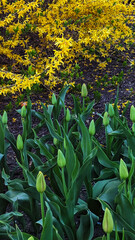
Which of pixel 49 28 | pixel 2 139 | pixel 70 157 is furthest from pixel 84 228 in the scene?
pixel 49 28

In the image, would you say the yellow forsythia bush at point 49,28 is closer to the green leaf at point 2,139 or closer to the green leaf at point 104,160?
the green leaf at point 2,139

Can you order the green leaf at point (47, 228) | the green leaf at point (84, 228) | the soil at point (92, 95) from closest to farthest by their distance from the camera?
the green leaf at point (47, 228) < the green leaf at point (84, 228) < the soil at point (92, 95)

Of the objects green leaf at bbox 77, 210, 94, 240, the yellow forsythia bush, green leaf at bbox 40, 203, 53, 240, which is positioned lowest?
green leaf at bbox 77, 210, 94, 240

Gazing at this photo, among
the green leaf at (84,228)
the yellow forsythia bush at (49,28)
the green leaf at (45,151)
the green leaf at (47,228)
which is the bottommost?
the green leaf at (84,228)

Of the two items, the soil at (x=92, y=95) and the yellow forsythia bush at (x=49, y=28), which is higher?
the yellow forsythia bush at (x=49, y=28)

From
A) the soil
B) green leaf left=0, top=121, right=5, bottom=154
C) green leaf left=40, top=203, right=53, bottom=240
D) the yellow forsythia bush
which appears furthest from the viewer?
the yellow forsythia bush

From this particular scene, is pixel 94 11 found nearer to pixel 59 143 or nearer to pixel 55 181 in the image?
pixel 59 143

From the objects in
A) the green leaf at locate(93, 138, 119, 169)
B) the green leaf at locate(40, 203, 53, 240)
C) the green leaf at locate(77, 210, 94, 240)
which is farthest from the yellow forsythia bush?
the green leaf at locate(40, 203, 53, 240)

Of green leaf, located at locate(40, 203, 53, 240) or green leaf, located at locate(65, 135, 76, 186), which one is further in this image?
green leaf, located at locate(65, 135, 76, 186)

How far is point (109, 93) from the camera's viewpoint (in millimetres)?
3895

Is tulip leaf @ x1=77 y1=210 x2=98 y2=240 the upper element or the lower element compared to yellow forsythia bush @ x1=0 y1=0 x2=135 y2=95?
lower

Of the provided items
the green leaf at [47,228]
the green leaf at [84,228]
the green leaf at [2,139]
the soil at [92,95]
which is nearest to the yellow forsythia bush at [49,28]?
the soil at [92,95]

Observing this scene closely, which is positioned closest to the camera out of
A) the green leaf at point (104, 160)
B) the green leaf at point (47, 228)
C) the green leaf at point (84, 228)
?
the green leaf at point (47, 228)

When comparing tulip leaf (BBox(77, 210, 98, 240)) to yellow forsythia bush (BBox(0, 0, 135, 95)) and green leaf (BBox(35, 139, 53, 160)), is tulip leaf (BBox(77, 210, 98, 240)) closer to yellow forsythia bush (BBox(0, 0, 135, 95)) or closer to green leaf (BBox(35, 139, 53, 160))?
green leaf (BBox(35, 139, 53, 160))
